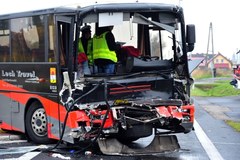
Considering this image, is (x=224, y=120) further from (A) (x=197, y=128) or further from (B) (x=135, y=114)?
(B) (x=135, y=114)

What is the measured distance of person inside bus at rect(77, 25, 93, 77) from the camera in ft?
30.5

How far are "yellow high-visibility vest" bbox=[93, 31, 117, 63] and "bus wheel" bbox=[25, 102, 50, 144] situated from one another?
1623 mm

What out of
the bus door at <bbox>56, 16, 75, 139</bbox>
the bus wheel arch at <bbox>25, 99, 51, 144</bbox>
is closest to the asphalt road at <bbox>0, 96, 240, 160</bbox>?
the bus wheel arch at <bbox>25, 99, 51, 144</bbox>

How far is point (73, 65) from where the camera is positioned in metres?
8.98

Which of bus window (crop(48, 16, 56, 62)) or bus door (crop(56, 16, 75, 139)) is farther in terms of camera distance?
bus window (crop(48, 16, 56, 62))

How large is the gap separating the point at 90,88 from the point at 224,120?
7001 mm

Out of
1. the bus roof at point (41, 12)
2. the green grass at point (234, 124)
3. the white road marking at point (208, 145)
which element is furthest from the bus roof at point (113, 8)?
the green grass at point (234, 124)

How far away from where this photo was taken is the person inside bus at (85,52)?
9.30m

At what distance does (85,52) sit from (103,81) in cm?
82

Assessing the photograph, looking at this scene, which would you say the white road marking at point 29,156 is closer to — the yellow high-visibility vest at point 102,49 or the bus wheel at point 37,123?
the bus wheel at point 37,123

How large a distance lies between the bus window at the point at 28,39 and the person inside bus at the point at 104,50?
1070 mm

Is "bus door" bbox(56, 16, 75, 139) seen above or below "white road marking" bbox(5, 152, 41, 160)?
above

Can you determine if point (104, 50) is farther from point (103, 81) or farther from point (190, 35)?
point (190, 35)

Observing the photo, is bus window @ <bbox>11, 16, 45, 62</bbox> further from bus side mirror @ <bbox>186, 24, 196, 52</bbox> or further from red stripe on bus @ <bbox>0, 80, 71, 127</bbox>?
bus side mirror @ <bbox>186, 24, 196, 52</bbox>
